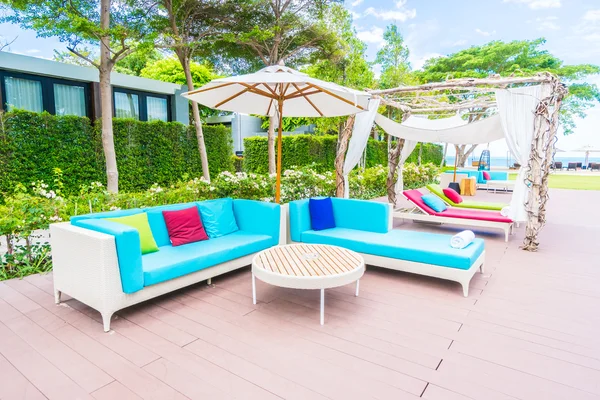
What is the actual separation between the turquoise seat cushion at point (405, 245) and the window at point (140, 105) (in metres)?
8.92

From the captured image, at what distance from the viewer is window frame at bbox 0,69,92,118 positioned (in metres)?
8.63

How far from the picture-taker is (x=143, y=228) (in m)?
3.59

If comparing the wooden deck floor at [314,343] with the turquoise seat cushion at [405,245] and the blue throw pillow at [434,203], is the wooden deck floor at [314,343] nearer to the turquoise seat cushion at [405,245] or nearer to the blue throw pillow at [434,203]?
the turquoise seat cushion at [405,245]

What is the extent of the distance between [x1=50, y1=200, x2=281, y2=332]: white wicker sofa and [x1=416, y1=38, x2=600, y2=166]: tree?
16.5 meters

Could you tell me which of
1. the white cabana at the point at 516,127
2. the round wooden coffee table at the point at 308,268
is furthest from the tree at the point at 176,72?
the round wooden coffee table at the point at 308,268

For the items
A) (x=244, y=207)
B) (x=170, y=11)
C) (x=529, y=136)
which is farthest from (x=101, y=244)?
(x=170, y=11)

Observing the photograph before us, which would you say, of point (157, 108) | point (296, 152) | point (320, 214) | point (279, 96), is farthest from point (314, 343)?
point (157, 108)

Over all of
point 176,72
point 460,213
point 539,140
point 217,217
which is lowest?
point 460,213

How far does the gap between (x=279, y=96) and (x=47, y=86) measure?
830 centimetres

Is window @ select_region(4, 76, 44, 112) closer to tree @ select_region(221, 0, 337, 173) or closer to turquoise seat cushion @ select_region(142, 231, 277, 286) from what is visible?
tree @ select_region(221, 0, 337, 173)

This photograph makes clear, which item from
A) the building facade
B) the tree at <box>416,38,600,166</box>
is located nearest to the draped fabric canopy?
the building facade

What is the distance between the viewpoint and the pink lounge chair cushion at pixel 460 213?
6.28m

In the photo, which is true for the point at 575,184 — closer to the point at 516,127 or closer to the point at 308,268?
the point at 516,127

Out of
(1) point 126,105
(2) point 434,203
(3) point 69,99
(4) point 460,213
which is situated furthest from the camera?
(1) point 126,105
